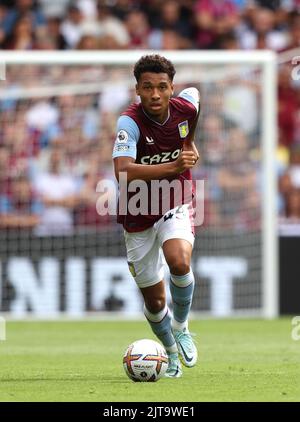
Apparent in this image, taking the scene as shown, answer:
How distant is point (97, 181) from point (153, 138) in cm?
769

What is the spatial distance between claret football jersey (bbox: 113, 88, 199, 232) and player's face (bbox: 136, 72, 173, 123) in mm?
161

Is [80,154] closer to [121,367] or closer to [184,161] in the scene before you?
[121,367]

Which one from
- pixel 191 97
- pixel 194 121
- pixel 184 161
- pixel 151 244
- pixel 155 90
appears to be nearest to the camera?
pixel 184 161

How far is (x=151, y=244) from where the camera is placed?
859 cm

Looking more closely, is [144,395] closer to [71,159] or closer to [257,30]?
[71,159]

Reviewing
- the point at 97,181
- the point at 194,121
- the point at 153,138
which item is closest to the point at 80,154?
the point at 97,181

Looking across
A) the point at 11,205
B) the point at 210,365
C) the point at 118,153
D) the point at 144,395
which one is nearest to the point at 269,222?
the point at 11,205

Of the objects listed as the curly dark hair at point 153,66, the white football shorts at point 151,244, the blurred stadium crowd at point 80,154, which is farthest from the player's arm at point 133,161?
the blurred stadium crowd at point 80,154

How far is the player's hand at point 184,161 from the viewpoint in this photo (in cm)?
791

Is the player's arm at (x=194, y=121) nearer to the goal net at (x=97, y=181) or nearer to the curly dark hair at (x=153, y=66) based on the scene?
the curly dark hair at (x=153, y=66)

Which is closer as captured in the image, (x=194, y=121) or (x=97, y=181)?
(x=194, y=121)

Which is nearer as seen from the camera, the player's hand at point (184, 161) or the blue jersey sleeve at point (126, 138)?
the player's hand at point (184, 161)

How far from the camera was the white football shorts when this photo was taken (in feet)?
27.7
